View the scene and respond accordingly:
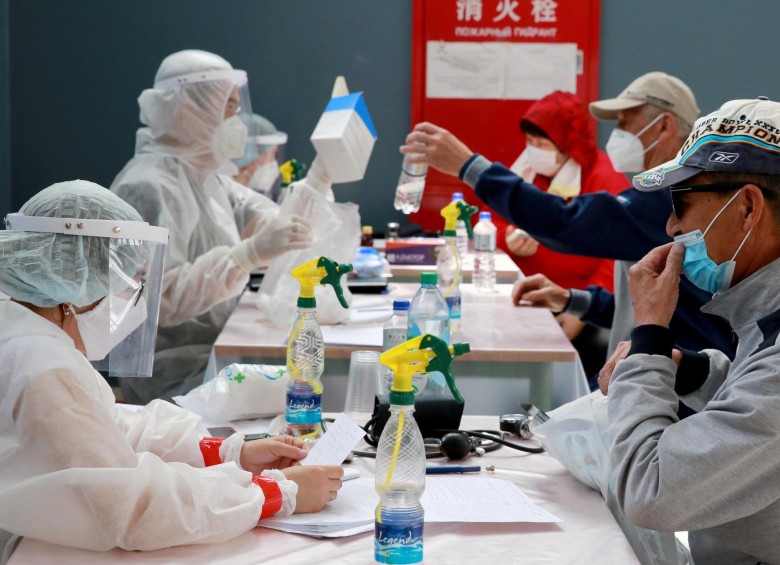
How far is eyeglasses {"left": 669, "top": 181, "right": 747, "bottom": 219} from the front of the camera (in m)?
1.42

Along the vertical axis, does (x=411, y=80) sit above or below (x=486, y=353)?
above

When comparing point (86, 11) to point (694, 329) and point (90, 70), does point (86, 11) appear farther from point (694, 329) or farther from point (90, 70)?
point (694, 329)

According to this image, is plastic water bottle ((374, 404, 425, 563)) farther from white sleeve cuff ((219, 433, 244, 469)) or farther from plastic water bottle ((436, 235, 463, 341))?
plastic water bottle ((436, 235, 463, 341))

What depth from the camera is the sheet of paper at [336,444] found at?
5.33 feet

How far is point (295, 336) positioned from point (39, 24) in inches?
164

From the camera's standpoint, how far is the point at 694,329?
2.53 metres

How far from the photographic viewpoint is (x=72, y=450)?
1267 mm

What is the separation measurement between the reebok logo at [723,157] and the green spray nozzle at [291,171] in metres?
3.05

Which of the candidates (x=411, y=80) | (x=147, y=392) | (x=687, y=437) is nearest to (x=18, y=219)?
(x=687, y=437)

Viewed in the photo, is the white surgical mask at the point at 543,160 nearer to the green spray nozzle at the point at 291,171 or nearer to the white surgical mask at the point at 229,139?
the green spray nozzle at the point at 291,171

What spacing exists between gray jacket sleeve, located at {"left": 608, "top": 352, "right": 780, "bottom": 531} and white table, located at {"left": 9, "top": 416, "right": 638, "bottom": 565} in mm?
97

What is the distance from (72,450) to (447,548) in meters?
0.54

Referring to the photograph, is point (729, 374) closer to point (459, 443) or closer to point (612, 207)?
point (459, 443)

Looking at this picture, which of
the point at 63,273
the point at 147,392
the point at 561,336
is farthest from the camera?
the point at 147,392
